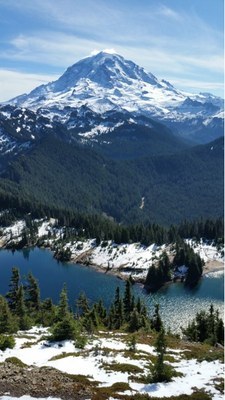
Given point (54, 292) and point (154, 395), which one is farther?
point (54, 292)

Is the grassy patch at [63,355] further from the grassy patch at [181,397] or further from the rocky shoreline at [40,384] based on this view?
the grassy patch at [181,397]

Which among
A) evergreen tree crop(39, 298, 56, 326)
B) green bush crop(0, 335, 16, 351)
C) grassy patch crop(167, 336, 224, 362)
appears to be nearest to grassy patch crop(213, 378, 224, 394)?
grassy patch crop(167, 336, 224, 362)

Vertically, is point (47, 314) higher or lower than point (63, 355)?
lower

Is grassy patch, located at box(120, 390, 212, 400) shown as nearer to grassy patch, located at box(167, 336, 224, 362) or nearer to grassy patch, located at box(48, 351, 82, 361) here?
grassy patch, located at box(167, 336, 224, 362)

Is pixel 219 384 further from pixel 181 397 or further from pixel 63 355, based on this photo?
pixel 63 355

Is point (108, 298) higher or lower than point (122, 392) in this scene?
lower

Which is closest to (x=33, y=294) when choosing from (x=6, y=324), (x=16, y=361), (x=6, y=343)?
(x=6, y=324)

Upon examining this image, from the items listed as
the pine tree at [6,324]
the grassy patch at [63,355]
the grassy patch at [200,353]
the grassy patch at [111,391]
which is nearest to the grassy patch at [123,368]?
the grassy patch at [111,391]

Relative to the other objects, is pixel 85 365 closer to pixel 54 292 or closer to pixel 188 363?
pixel 188 363

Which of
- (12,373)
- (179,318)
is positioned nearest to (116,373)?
(12,373)
